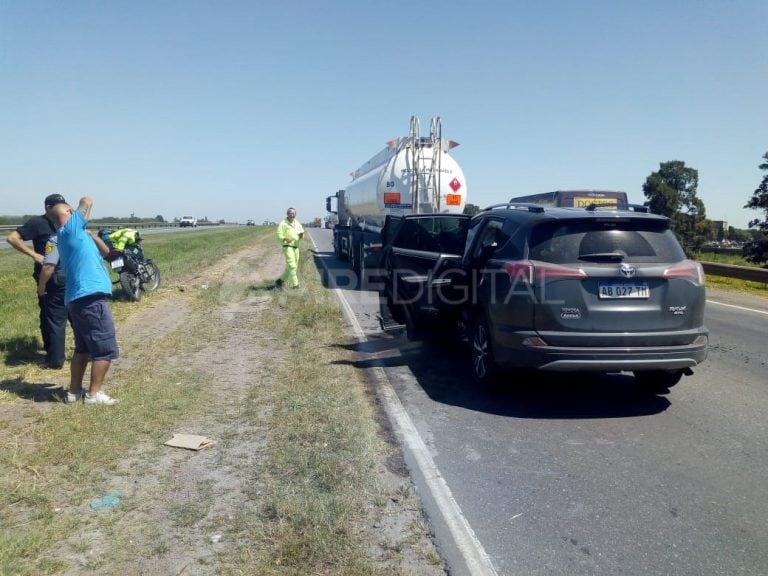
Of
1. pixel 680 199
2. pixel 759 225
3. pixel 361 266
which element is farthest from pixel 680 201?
pixel 361 266

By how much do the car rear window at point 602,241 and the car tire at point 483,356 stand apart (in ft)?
3.28

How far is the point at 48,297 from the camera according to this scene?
6609 millimetres

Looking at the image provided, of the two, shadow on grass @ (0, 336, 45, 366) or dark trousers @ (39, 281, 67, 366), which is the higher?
dark trousers @ (39, 281, 67, 366)

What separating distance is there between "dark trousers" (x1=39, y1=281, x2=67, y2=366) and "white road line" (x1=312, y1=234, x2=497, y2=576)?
11.5ft

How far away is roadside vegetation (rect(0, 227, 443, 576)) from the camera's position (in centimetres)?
322

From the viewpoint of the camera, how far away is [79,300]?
541 cm

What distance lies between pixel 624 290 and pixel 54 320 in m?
5.86

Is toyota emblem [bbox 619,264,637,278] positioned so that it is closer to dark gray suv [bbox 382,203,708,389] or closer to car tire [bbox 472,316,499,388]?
dark gray suv [bbox 382,203,708,389]

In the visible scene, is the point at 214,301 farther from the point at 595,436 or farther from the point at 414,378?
the point at 595,436

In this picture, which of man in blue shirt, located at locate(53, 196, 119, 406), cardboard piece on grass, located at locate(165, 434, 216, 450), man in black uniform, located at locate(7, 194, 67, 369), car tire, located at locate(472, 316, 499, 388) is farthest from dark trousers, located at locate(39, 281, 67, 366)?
car tire, located at locate(472, 316, 499, 388)

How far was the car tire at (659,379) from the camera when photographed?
6043 millimetres

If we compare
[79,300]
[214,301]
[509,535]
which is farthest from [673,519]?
[214,301]

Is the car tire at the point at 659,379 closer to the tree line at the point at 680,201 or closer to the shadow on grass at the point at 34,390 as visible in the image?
the shadow on grass at the point at 34,390

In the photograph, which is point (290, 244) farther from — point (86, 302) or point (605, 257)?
point (605, 257)
